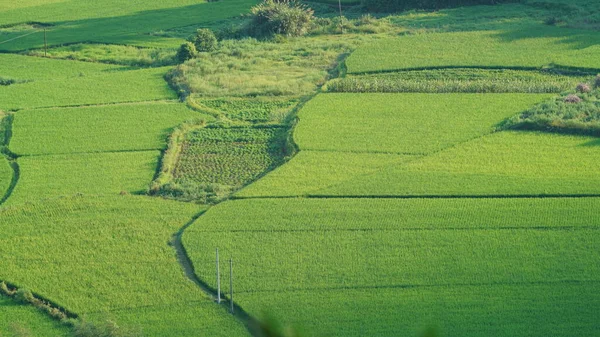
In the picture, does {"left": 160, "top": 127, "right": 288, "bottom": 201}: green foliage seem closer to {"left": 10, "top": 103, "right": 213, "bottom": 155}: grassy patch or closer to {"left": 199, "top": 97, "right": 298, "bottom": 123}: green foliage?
{"left": 199, "top": 97, "right": 298, "bottom": 123}: green foliage

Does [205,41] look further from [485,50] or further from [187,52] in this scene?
[485,50]

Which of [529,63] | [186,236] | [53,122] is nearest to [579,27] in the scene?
[529,63]

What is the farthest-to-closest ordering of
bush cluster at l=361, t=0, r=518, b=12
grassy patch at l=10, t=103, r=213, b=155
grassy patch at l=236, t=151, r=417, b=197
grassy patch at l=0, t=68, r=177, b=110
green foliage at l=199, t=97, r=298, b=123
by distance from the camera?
bush cluster at l=361, t=0, r=518, b=12 < grassy patch at l=0, t=68, r=177, b=110 < green foliage at l=199, t=97, r=298, b=123 < grassy patch at l=10, t=103, r=213, b=155 < grassy patch at l=236, t=151, r=417, b=197

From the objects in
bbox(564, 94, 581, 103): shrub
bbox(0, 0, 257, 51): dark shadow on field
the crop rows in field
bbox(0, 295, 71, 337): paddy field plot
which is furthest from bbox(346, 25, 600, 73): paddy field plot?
bbox(0, 295, 71, 337): paddy field plot

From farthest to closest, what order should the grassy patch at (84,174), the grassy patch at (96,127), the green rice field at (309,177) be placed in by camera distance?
the grassy patch at (96,127), the grassy patch at (84,174), the green rice field at (309,177)

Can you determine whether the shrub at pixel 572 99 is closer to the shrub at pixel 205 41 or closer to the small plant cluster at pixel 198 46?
the small plant cluster at pixel 198 46

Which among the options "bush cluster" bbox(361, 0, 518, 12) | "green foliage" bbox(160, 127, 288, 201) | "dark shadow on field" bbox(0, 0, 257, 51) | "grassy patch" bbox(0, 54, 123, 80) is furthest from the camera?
"bush cluster" bbox(361, 0, 518, 12)

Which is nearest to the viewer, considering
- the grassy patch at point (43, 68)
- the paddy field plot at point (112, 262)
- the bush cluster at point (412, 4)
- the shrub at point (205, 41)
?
the paddy field plot at point (112, 262)

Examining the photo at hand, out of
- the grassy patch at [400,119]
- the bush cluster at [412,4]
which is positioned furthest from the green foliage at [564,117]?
the bush cluster at [412,4]
